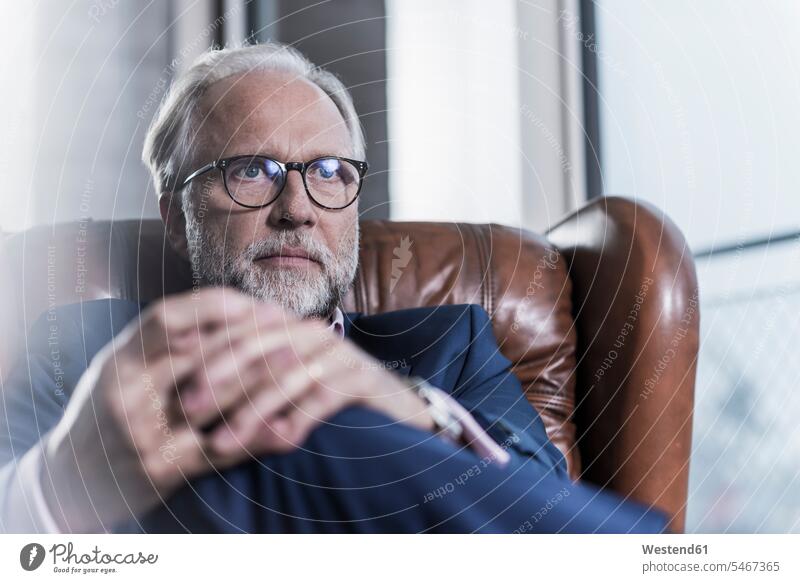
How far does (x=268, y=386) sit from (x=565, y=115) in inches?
18.7

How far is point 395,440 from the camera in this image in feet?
1.51

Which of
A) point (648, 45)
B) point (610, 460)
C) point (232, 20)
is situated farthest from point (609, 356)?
point (232, 20)

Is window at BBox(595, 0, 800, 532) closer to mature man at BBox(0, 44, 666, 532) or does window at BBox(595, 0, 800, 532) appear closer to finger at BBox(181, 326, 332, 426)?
mature man at BBox(0, 44, 666, 532)

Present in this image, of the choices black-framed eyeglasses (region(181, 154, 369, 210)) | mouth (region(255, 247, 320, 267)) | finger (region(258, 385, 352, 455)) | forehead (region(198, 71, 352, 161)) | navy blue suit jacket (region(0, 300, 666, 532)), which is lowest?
navy blue suit jacket (region(0, 300, 666, 532))

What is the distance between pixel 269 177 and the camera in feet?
2.08

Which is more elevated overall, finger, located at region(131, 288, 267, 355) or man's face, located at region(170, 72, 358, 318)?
man's face, located at region(170, 72, 358, 318)

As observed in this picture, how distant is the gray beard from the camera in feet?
2.11

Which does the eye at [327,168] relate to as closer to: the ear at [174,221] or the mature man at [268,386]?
the mature man at [268,386]

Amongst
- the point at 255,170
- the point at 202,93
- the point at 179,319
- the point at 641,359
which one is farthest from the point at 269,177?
the point at 641,359

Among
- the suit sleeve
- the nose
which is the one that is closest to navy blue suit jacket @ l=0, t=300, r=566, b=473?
the suit sleeve
